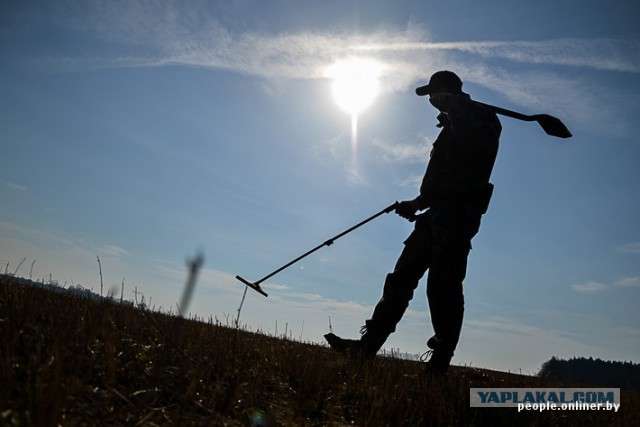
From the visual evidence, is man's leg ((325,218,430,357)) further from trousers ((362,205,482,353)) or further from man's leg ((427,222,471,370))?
man's leg ((427,222,471,370))

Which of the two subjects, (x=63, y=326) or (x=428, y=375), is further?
(x=428, y=375)

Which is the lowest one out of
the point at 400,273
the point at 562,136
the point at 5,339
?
the point at 5,339

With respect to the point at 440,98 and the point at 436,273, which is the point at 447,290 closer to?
the point at 436,273

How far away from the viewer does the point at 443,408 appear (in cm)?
323

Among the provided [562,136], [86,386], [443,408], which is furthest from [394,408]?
[562,136]

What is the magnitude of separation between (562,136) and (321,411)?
4159mm

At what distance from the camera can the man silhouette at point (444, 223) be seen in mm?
4527

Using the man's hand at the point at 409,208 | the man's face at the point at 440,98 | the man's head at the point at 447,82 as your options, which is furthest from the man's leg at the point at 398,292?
the man's head at the point at 447,82

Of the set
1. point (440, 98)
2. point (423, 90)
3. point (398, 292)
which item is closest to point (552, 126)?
point (440, 98)

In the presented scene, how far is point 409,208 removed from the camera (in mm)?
5418

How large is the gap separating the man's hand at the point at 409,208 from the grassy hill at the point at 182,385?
197 cm

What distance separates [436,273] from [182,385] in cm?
294

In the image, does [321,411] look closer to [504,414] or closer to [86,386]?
[86,386]

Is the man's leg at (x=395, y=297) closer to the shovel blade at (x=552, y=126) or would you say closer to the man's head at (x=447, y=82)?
the man's head at (x=447, y=82)
